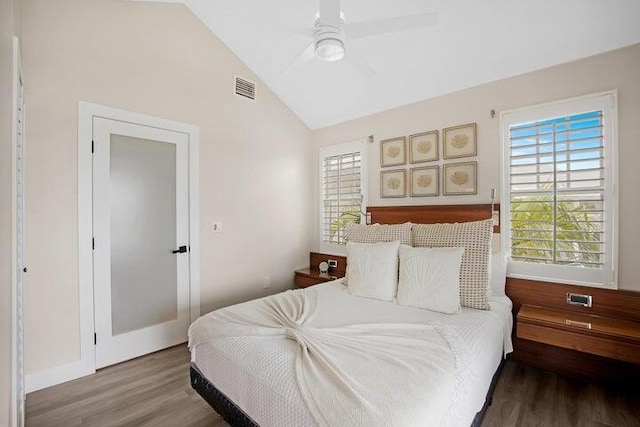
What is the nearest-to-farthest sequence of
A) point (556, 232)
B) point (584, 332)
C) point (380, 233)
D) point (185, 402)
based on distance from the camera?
point (584, 332) → point (185, 402) → point (556, 232) → point (380, 233)

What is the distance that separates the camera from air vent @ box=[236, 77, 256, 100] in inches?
132

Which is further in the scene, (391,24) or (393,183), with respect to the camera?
(393,183)

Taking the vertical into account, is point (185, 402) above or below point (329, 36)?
below

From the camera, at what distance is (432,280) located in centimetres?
211

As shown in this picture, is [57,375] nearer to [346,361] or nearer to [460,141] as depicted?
[346,361]

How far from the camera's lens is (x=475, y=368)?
148 cm

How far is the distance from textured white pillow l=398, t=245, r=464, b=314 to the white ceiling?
5.20 feet

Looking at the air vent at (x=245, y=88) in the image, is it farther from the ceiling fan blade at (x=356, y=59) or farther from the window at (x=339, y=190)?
the ceiling fan blade at (x=356, y=59)

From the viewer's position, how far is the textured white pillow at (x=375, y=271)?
2332 mm

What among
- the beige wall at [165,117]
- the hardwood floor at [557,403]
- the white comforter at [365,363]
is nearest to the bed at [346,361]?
the white comforter at [365,363]

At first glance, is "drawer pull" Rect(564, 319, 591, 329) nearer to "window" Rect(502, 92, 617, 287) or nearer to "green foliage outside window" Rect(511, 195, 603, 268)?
"window" Rect(502, 92, 617, 287)

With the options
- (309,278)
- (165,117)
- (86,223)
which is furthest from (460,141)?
(86,223)

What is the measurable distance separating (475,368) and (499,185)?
1732 mm

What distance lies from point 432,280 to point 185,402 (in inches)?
75.8
